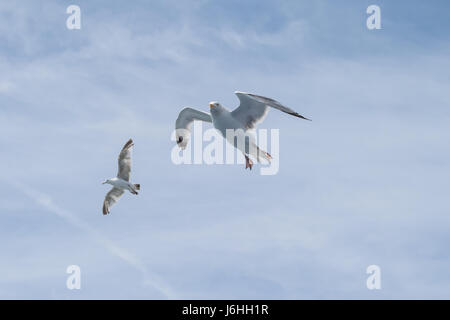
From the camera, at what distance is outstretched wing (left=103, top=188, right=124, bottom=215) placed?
37.8 meters

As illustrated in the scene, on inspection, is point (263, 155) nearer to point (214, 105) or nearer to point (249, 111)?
point (249, 111)

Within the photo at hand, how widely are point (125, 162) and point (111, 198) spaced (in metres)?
2.99

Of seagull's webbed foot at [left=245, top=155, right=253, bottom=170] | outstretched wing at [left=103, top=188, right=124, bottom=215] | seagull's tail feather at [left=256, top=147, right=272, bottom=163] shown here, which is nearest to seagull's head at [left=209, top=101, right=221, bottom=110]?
seagull's tail feather at [left=256, top=147, right=272, bottom=163]

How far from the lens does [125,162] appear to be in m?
35.9

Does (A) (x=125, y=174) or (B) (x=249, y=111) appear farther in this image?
(A) (x=125, y=174)

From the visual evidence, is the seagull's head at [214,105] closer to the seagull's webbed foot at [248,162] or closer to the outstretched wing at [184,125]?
the seagull's webbed foot at [248,162]

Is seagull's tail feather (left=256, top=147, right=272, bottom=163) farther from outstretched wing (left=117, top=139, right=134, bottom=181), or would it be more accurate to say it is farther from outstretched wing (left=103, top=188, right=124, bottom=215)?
outstretched wing (left=103, top=188, right=124, bottom=215)

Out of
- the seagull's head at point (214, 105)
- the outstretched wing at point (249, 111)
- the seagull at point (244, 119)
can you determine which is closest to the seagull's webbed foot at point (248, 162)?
the seagull at point (244, 119)

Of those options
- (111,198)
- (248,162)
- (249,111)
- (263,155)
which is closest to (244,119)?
(249,111)

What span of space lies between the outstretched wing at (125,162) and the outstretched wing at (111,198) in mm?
1755

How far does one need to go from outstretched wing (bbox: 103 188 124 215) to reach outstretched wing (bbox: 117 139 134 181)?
176 centimetres
